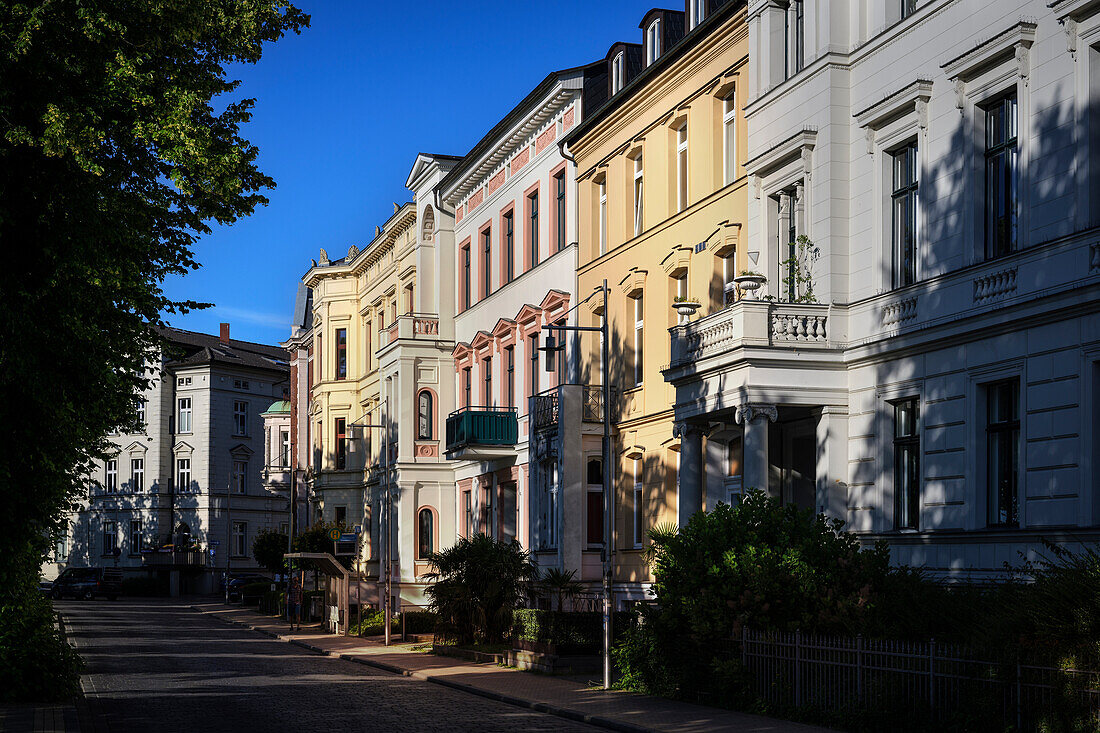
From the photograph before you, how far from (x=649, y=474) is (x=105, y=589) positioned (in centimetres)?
6195

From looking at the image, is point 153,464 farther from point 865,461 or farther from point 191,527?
point 865,461

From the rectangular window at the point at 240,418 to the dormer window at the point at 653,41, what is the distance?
74.8 meters

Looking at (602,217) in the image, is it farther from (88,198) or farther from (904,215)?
(88,198)

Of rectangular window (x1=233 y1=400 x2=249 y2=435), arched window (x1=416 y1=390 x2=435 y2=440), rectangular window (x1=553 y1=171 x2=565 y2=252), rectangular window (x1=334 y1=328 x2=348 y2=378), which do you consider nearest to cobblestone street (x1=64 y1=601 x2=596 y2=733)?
arched window (x1=416 y1=390 x2=435 y2=440)

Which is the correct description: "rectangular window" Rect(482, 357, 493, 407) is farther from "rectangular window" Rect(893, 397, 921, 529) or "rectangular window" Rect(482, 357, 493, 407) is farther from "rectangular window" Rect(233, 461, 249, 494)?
"rectangular window" Rect(233, 461, 249, 494)

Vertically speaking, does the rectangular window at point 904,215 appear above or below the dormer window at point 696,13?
below

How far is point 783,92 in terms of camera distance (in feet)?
82.2

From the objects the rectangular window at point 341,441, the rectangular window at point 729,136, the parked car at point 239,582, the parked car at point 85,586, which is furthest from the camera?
the parked car at point 239,582

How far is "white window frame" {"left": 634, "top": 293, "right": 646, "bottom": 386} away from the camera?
3284 cm

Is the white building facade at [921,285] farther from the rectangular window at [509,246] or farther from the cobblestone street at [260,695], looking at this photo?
the rectangular window at [509,246]

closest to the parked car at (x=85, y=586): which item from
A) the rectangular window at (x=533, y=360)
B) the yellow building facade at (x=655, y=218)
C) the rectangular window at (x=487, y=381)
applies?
the rectangular window at (x=487, y=381)

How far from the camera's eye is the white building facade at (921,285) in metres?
18.2

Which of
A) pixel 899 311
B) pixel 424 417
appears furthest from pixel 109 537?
pixel 899 311

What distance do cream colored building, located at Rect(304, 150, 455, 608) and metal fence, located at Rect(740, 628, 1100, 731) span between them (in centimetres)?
2558
